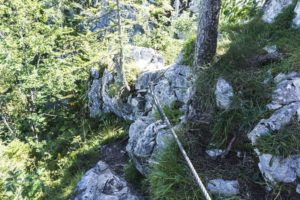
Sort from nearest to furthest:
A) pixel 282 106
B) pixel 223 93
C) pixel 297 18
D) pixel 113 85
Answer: pixel 282 106
pixel 223 93
pixel 297 18
pixel 113 85

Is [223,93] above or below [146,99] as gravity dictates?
above

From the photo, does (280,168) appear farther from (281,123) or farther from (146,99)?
(146,99)

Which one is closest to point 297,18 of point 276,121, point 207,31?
point 207,31

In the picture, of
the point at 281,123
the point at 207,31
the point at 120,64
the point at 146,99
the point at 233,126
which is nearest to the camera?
the point at 281,123

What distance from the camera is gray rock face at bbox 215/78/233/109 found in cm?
370

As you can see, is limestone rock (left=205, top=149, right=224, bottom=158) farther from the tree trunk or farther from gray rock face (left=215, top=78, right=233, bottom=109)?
the tree trunk

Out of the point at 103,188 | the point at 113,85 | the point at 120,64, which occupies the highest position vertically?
the point at 120,64

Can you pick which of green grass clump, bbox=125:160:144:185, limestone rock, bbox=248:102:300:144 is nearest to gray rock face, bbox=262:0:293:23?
limestone rock, bbox=248:102:300:144

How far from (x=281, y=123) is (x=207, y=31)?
1.77 meters

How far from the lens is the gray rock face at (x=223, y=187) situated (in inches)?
125

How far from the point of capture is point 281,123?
10.3 ft

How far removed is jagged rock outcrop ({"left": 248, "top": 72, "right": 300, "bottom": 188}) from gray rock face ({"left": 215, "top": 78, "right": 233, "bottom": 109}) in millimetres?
507

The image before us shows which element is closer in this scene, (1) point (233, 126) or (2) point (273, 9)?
(1) point (233, 126)

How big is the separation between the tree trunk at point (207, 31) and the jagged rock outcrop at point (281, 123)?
108 centimetres
